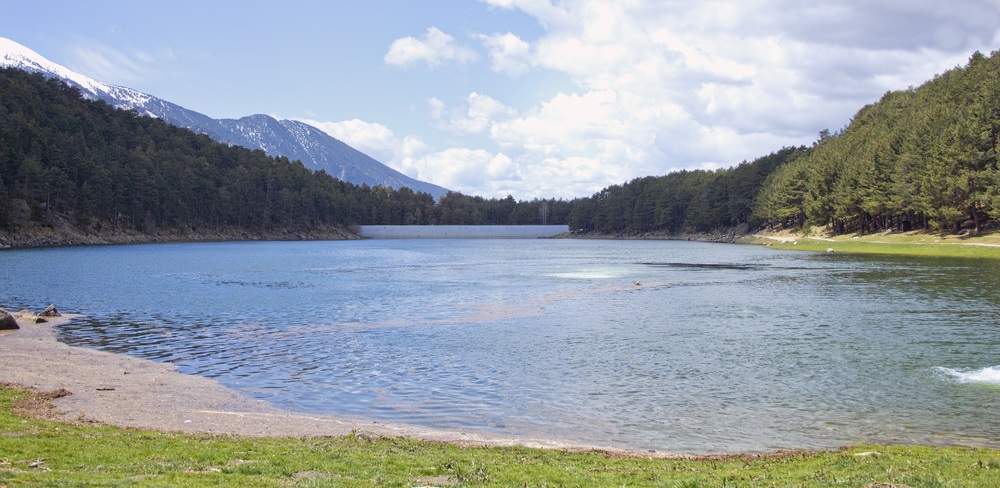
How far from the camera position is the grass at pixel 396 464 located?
1093 centimetres

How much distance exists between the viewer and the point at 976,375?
22.7 metres

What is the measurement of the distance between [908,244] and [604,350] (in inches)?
3351

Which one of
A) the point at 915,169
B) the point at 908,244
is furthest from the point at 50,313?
the point at 915,169

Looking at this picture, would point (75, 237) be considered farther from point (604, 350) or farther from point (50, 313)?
point (604, 350)

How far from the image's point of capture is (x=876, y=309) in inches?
1575

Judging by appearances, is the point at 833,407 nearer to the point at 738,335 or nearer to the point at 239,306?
the point at 738,335

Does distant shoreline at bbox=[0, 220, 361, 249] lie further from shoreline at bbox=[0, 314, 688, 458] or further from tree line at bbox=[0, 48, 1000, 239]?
shoreline at bbox=[0, 314, 688, 458]

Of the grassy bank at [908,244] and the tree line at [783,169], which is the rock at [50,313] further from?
the tree line at [783,169]

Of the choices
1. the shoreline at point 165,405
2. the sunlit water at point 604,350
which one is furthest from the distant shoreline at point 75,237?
the shoreline at point 165,405

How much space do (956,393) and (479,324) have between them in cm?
2131

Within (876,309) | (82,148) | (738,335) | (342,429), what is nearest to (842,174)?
(876,309)

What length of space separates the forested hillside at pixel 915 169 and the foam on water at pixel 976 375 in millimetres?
64983

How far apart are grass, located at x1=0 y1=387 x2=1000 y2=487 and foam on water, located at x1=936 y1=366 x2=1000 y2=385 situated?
878 centimetres

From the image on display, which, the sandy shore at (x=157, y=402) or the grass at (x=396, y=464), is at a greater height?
the grass at (x=396, y=464)
